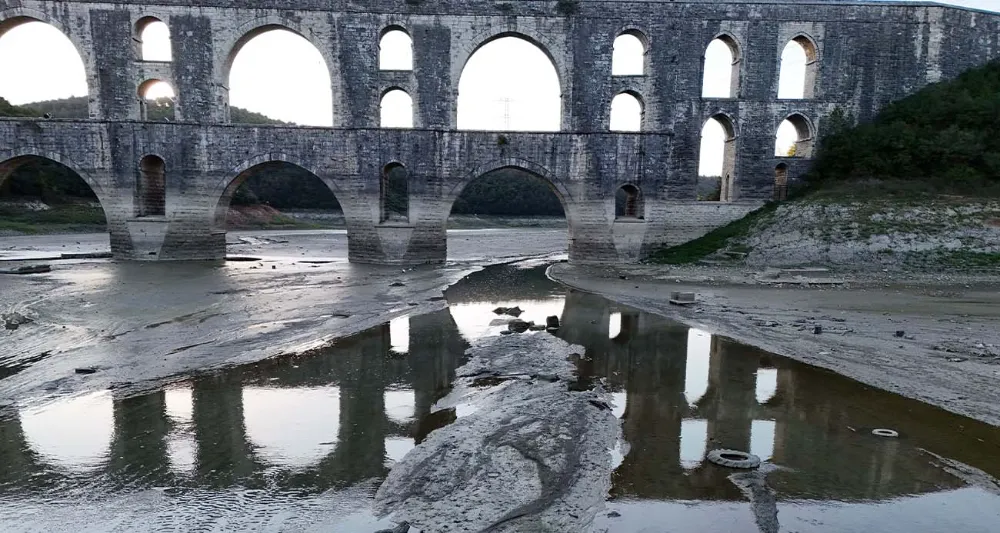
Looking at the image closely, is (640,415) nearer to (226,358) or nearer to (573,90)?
(226,358)

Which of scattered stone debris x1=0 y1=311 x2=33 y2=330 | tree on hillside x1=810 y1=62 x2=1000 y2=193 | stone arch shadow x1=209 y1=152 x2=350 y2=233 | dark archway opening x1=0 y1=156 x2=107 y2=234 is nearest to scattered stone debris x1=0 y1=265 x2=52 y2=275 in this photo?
stone arch shadow x1=209 y1=152 x2=350 y2=233

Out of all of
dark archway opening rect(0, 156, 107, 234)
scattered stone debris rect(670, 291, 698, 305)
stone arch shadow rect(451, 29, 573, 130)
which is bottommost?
scattered stone debris rect(670, 291, 698, 305)

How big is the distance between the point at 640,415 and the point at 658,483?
63.9 inches

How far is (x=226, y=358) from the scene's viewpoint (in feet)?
27.7

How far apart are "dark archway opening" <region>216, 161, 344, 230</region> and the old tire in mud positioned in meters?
47.7

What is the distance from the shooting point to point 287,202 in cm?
5619

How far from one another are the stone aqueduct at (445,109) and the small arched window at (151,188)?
0.11 metres

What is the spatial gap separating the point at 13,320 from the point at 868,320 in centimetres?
1675

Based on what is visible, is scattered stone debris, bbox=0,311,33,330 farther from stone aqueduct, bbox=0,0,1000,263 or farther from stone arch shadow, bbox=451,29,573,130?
stone arch shadow, bbox=451,29,573,130

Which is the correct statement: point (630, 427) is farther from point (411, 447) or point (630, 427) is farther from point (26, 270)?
point (26, 270)

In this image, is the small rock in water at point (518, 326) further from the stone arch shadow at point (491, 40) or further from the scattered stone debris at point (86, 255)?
the scattered stone debris at point (86, 255)

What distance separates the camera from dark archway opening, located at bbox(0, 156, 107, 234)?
34.1 meters

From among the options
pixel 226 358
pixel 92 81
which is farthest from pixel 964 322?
pixel 92 81

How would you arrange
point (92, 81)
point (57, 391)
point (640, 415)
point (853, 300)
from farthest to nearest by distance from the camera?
1. point (92, 81)
2. point (853, 300)
3. point (57, 391)
4. point (640, 415)
